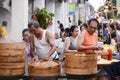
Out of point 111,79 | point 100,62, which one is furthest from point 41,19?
point 111,79

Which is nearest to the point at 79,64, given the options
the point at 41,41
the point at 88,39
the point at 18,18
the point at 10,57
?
the point at 10,57

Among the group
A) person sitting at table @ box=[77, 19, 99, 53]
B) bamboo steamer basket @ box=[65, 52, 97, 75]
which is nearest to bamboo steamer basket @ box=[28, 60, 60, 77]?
bamboo steamer basket @ box=[65, 52, 97, 75]

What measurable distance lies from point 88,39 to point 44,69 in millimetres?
1709

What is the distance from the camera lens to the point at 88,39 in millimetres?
6941

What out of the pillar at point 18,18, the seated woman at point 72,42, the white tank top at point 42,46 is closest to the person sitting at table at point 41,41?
the white tank top at point 42,46

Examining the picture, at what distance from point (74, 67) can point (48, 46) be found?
114 cm

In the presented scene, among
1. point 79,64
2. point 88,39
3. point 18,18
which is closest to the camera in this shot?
point 79,64

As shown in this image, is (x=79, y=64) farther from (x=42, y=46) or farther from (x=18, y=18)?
(x=18, y=18)

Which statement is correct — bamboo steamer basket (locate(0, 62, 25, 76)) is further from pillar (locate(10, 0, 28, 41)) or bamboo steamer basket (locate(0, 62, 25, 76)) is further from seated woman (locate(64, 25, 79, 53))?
pillar (locate(10, 0, 28, 41))

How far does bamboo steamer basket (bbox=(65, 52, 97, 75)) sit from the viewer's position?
549 centimetres

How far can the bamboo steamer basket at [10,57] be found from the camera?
5535 mm

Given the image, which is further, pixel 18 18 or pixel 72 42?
pixel 18 18

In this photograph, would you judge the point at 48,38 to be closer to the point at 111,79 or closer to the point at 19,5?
the point at 111,79

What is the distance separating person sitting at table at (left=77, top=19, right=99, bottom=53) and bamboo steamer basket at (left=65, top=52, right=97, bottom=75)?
3.87 feet
